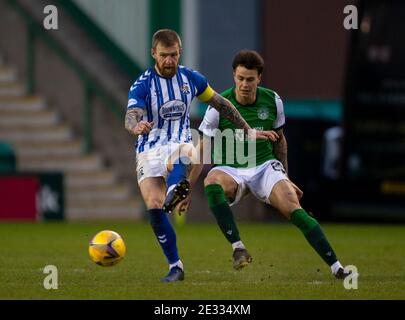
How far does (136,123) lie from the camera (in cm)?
1024

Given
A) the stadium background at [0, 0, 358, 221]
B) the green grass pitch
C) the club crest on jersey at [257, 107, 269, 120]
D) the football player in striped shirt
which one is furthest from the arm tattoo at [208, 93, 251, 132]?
the stadium background at [0, 0, 358, 221]

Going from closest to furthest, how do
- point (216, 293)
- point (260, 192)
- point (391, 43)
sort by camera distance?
point (216, 293) → point (260, 192) → point (391, 43)

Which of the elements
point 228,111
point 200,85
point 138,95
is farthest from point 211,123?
point 138,95

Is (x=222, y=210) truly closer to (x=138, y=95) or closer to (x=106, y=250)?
(x=106, y=250)

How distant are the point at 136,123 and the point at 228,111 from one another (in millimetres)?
1010

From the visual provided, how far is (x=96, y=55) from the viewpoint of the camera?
26.2 meters

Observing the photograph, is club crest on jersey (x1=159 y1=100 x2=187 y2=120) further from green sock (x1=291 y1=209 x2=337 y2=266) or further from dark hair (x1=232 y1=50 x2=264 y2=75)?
green sock (x1=291 y1=209 x2=337 y2=266)

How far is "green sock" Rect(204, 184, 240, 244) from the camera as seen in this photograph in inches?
434

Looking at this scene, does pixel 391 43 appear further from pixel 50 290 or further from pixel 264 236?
pixel 50 290

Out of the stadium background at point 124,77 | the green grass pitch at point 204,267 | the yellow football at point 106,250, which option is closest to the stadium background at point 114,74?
the stadium background at point 124,77

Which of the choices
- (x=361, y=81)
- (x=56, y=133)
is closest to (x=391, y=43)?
(x=361, y=81)

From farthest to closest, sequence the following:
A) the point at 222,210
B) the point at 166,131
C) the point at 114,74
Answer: the point at 114,74, the point at 222,210, the point at 166,131

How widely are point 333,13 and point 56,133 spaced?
6.12 m

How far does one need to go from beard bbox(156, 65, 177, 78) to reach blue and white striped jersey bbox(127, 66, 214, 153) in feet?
0.15
